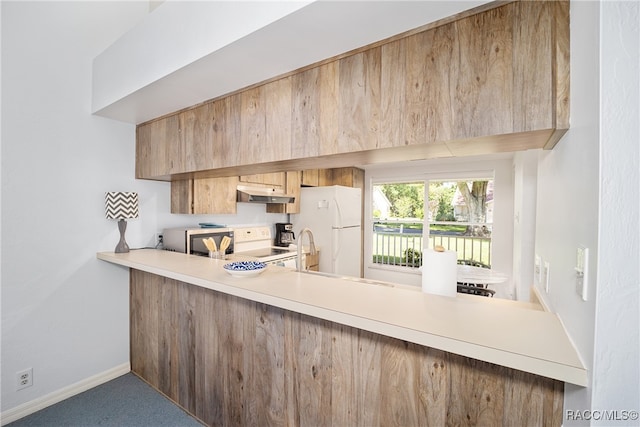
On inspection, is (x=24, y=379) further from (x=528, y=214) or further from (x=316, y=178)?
(x=528, y=214)

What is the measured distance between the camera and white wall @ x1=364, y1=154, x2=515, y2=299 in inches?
151

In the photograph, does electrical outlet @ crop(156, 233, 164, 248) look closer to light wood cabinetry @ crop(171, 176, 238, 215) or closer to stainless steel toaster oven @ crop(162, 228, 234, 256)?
stainless steel toaster oven @ crop(162, 228, 234, 256)

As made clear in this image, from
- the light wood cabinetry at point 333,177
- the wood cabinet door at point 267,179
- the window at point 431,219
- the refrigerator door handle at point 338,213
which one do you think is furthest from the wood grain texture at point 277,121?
the window at point 431,219

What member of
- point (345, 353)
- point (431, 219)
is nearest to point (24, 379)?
point (345, 353)

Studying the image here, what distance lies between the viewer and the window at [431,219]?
4.15m

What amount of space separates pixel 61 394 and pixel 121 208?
140cm

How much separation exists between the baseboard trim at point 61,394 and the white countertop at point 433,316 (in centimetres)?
138

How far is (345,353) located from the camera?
1.25 metres

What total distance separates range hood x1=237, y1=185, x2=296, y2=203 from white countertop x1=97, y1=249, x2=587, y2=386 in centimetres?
148

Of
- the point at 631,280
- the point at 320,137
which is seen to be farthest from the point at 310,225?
the point at 631,280

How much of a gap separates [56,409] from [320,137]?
258 centimetres

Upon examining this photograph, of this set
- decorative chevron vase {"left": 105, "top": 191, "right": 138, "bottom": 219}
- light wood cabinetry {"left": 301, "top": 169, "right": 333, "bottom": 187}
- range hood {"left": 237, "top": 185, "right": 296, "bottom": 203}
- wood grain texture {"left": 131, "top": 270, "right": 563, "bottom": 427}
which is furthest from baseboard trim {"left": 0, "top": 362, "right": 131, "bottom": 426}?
light wood cabinetry {"left": 301, "top": 169, "right": 333, "bottom": 187}

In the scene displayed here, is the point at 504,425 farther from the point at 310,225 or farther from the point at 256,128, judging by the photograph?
the point at 310,225

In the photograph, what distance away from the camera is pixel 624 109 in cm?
60
